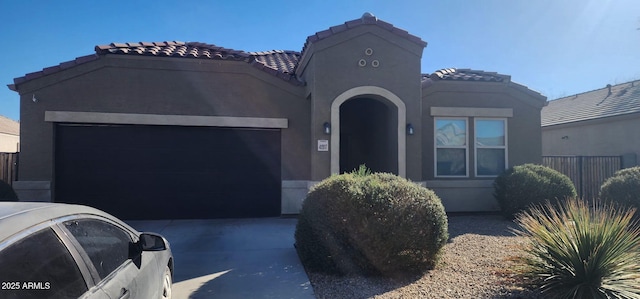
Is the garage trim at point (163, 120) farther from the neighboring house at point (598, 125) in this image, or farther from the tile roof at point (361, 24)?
the neighboring house at point (598, 125)

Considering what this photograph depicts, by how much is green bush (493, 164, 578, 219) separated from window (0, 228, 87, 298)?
32.8ft

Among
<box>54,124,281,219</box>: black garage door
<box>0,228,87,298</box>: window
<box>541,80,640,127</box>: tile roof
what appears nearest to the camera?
<box>0,228,87,298</box>: window

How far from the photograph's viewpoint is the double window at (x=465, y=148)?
11414 mm

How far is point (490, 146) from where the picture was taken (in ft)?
38.2

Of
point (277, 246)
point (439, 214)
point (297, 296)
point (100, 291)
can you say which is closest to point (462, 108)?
point (439, 214)

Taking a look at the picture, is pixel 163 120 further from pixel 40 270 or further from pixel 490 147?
pixel 490 147

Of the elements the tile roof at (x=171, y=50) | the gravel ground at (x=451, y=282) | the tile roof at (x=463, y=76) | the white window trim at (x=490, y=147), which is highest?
the tile roof at (x=171, y=50)

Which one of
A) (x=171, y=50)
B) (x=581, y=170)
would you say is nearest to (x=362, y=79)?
(x=171, y=50)

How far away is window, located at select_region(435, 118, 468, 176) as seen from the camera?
1140cm

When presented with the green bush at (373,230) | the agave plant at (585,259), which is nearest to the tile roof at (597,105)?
the agave plant at (585,259)

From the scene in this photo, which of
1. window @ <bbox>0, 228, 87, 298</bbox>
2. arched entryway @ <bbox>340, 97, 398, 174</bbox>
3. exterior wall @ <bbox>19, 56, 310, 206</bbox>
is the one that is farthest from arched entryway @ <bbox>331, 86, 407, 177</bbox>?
window @ <bbox>0, 228, 87, 298</bbox>

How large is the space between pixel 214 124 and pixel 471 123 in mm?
7254

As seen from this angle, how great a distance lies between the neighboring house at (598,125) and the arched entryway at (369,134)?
989cm

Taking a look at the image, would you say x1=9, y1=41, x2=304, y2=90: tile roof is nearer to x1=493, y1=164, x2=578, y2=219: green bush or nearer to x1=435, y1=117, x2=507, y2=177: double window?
x1=435, y1=117, x2=507, y2=177: double window
